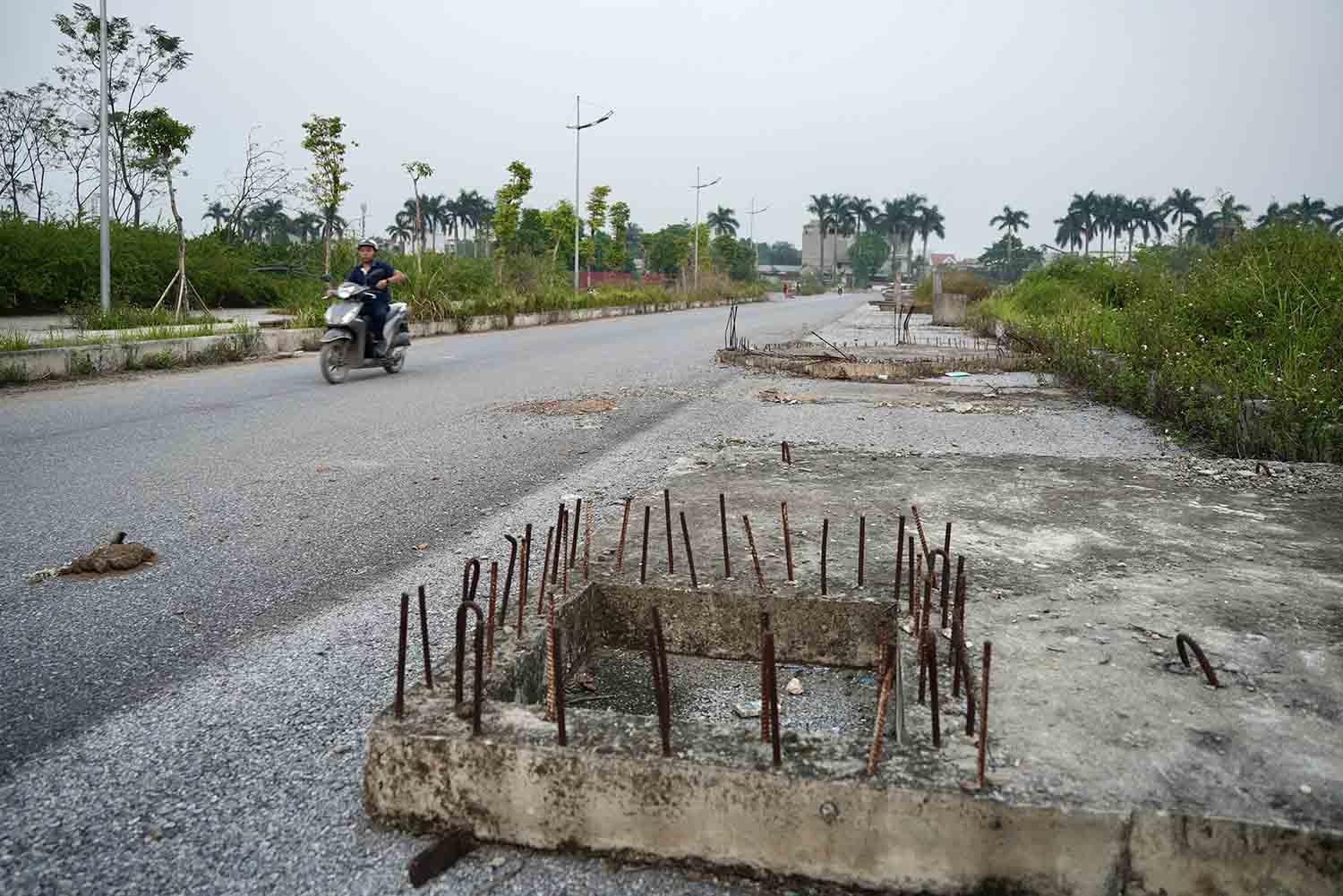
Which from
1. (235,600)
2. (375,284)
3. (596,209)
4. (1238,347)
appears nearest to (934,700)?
(235,600)

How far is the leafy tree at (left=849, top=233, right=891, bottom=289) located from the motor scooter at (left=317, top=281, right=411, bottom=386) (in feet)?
389

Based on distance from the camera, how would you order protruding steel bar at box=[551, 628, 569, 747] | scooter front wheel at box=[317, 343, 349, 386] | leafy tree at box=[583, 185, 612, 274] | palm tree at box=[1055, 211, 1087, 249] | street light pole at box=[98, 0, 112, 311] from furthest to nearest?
palm tree at box=[1055, 211, 1087, 249]
leafy tree at box=[583, 185, 612, 274]
street light pole at box=[98, 0, 112, 311]
scooter front wheel at box=[317, 343, 349, 386]
protruding steel bar at box=[551, 628, 569, 747]

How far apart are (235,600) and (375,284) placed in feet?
27.9

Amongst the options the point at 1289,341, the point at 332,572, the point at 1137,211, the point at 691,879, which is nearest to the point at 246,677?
the point at 332,572

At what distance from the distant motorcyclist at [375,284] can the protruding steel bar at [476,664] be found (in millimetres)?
9608

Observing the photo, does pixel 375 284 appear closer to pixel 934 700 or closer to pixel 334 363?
pixel 334 363

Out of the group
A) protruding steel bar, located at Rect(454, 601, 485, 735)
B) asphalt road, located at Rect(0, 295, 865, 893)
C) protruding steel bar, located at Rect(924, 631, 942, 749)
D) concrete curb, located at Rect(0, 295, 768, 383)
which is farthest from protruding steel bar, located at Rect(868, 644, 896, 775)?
concrete curb, located at Rect(0, 295, 768, 383)

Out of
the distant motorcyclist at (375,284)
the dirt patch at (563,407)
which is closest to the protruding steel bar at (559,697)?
the dirt patch at (563,407)

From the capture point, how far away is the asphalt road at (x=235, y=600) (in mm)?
2020

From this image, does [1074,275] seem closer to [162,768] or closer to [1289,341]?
[1289,341]

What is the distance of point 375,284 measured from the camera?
37.8ft

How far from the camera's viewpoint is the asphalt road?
2.02 m

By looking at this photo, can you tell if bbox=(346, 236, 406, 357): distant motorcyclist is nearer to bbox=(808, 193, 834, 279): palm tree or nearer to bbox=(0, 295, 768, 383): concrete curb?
bbox=(0, 295, 768, 383): concrete curb

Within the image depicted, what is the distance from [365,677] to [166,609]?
1.03 metres
